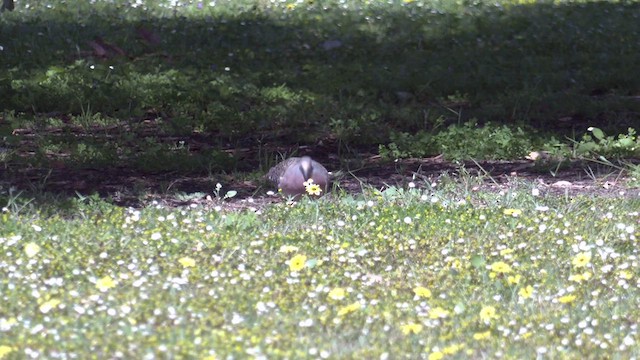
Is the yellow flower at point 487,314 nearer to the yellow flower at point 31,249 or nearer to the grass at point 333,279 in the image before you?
the grass at point 333,279

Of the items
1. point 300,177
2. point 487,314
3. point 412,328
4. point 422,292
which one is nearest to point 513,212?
point 300,177

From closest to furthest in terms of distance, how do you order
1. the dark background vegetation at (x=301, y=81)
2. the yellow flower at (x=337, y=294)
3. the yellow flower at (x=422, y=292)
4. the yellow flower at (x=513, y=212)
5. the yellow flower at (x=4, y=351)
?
the yellow flower at (x=4, y=351), the yellow flower at (x=337, y=294), the yellow flower at (x=422, y=292), the yellow flower at (x=513, y=212), the dark background vegetation at (x=301, y=81)

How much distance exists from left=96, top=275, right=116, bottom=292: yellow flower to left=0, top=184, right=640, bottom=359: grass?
2 centimetres

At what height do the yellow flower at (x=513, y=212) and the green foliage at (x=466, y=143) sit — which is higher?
the yellow flower at (x=513, y=212)

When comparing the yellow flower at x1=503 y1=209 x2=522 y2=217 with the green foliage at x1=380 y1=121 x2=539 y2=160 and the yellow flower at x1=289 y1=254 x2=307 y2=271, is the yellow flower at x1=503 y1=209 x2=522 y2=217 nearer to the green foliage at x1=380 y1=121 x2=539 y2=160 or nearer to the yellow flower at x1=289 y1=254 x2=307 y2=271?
the yellow flower at x1=289 y1=254 x2=307 y2=271

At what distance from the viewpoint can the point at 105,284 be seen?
13.6 feet

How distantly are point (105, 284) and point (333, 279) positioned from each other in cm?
92

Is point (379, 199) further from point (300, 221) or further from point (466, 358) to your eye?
point (466, 358)

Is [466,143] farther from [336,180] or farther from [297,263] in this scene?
[297,263]

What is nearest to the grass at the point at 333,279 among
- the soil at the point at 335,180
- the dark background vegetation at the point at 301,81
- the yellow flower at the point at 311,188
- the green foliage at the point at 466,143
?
the yellow flower at the point at 311,188

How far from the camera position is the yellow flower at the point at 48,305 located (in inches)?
153

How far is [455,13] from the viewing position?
462 inches

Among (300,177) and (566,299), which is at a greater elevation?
(566,299)

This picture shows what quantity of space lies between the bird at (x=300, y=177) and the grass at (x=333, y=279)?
0.88 ft
